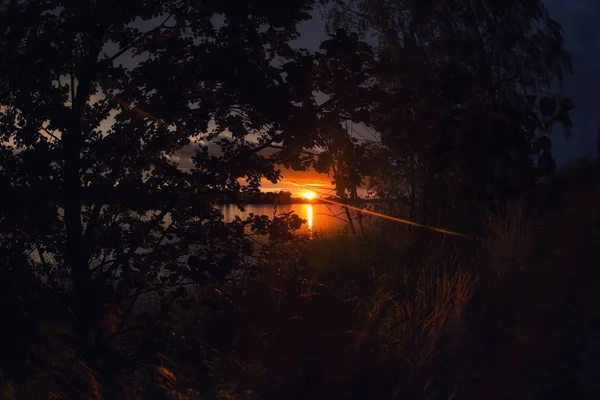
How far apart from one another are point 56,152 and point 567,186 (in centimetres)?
1282

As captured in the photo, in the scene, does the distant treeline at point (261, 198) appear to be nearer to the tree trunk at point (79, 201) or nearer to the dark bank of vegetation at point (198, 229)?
the dark bank of vegetation at point (198, 229)

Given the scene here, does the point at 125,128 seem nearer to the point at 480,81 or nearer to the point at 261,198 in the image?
the point at 261,198

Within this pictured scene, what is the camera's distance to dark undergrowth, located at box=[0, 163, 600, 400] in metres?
3.04

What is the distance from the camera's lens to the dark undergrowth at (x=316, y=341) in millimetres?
3037

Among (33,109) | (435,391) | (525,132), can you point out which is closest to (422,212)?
(525,132)

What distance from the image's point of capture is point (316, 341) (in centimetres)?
439

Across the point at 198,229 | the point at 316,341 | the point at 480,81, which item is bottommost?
the point at 316,341

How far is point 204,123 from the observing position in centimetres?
390

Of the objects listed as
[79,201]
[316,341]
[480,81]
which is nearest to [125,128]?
[79,201]

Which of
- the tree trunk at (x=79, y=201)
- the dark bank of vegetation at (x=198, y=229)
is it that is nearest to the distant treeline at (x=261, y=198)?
the dark bank of vegetation at (x=198, y=229)

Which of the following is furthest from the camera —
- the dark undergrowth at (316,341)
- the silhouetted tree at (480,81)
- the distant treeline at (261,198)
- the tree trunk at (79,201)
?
the silhouetted tree at (480,81)

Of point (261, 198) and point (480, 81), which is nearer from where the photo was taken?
point (261, 198)

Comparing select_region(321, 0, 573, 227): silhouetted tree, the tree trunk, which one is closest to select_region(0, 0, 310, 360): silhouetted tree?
the tree trunk

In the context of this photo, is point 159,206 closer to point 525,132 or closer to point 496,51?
point 525,132
